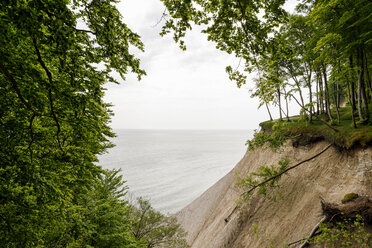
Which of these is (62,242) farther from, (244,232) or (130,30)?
(244,232)

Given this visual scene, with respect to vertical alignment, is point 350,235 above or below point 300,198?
above

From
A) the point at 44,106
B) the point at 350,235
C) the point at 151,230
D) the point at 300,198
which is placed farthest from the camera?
the point at 151,230

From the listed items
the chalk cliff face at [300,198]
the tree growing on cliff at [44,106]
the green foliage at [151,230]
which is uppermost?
the tree growing on cliff at [44,106]

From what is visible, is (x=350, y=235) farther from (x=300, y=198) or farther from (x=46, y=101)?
(x=46, y=101)

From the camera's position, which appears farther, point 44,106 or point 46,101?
point 46,101

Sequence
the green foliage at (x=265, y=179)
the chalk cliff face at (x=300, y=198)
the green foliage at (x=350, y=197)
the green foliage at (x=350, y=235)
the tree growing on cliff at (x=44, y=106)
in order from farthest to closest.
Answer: the green foliage at (x=265, y=179) < the chalk cliff face at (x=300, y=198) < the green foliage at (x=350, y=197) < the green foliage at (x=350, y=235) < the tree growing on cliff at (x=44, y=106)

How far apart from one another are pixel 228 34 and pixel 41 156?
616 centimetres

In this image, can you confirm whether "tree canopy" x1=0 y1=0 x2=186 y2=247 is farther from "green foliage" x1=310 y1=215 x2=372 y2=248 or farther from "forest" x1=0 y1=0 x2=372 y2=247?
"green foliage" x1=310 y1=215 x2=372 y2=248

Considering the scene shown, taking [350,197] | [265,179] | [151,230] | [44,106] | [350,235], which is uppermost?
[44,106]

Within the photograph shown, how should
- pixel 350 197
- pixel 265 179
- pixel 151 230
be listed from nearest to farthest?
pixel 350 197 → pixel 265 179 → pixel 151 230

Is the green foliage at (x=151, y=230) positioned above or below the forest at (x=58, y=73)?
below

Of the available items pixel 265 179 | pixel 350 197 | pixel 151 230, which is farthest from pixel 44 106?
pixel 151 230

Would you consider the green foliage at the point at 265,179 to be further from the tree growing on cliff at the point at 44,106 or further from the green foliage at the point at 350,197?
the tree growing on cliff at the point at 44,106

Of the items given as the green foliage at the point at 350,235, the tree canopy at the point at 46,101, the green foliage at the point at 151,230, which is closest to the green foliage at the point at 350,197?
the green foliage at the point at 350,235
